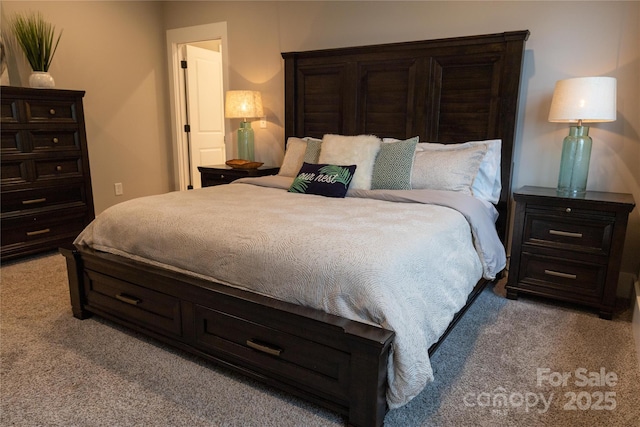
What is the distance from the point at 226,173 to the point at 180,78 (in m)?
1.74

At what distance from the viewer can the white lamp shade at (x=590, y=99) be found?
256 centimetres

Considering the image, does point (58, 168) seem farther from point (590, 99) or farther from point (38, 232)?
point (590, 99)

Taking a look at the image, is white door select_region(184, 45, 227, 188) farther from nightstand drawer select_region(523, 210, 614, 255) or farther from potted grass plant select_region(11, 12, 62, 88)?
nightstand drawer select_region(523, 210, 614, 255)

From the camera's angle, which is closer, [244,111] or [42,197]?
[42,197]

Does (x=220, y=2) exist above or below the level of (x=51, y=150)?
above

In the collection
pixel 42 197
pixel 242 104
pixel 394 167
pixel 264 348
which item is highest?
pixel 242 104

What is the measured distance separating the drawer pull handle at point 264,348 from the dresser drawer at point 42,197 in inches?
107

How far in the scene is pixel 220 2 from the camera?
4496mm

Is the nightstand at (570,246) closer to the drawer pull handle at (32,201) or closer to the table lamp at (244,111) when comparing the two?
the table lamp at (244,111)

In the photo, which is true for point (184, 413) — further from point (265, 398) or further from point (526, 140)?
point (526, 140)

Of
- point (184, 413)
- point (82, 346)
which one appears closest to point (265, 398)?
point (184, 413)

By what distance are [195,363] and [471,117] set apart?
2581 millimetres

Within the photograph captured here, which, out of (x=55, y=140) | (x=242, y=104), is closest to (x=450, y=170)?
(x=242, y=104)

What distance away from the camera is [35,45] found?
11.7 ft
